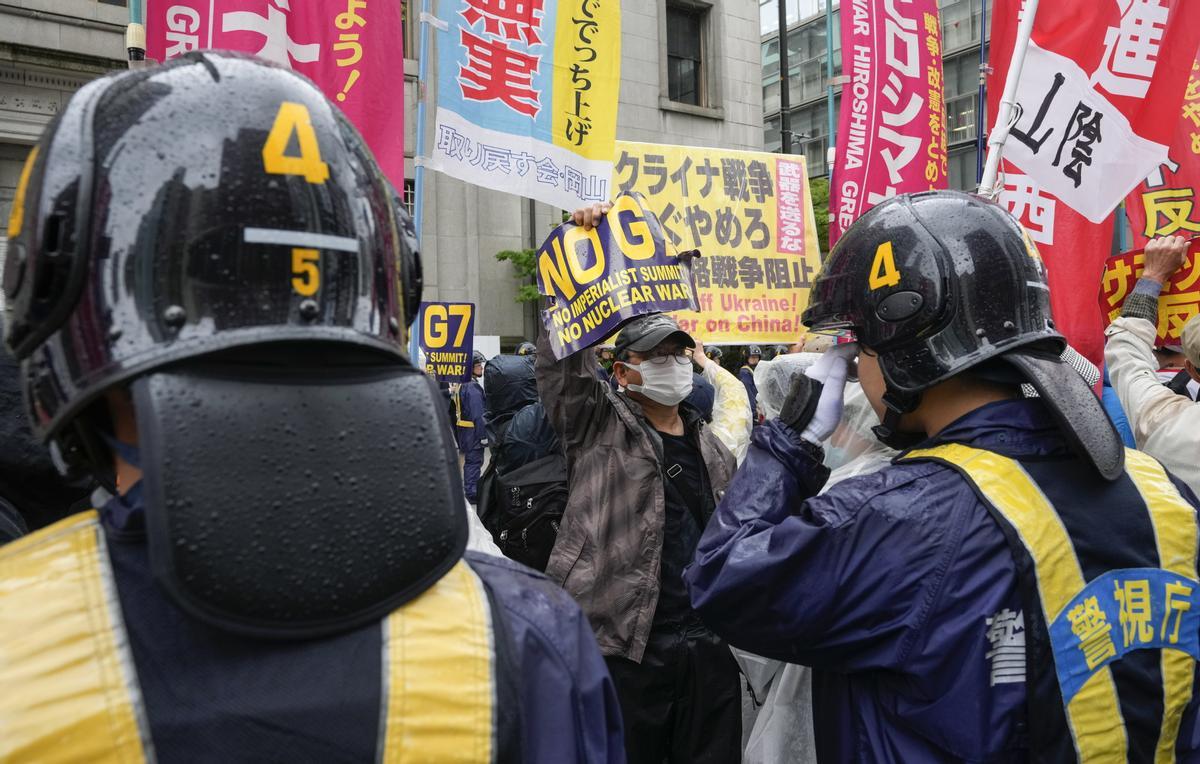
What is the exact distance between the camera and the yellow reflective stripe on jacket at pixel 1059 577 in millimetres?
1675

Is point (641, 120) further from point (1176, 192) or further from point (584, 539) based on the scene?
point (584, 539)

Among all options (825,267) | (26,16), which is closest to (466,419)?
(825,267)

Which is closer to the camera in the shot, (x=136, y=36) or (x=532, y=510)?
(x=136, y=36)

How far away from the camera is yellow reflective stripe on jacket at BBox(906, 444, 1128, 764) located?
1.67 m

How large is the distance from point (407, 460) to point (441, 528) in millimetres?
100

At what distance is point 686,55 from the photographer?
21.0m

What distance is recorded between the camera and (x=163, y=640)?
0.97 meters

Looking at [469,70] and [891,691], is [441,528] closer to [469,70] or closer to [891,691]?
[891,691]

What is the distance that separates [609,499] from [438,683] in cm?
233

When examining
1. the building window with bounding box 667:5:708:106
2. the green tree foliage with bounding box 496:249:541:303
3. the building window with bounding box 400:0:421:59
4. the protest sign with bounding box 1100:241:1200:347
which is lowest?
the protest sign with bounding box 1100:241:1200:347

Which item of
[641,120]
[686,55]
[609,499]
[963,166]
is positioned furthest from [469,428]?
[963,166]

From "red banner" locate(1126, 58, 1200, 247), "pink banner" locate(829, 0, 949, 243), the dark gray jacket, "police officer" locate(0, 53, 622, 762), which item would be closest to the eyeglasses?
the dark gray jacket

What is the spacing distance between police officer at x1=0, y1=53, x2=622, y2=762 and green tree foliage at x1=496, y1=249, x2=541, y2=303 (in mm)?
16345

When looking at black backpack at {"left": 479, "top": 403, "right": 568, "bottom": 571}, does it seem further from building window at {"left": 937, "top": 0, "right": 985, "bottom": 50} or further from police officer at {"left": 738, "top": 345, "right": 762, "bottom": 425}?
building window at {"left": 937, "top": 0, "right": 985, "bottom": 50}
